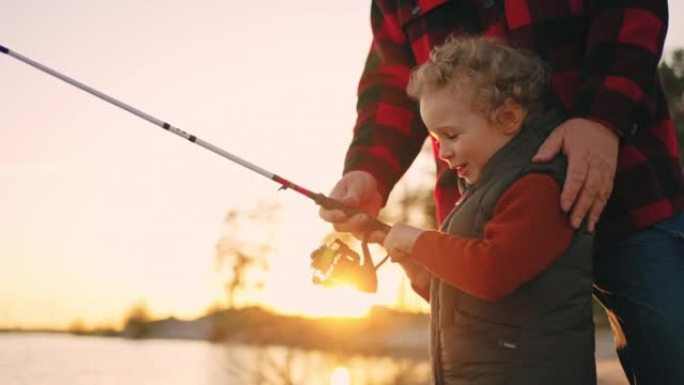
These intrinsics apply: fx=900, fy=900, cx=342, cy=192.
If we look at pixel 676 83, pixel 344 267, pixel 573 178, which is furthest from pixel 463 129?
pixel 676 83

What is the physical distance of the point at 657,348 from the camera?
6.93ft

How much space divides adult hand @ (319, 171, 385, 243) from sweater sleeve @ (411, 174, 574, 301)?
58cm

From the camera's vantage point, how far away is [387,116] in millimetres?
2875

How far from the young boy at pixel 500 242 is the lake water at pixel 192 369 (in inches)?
396

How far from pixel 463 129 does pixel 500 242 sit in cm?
34

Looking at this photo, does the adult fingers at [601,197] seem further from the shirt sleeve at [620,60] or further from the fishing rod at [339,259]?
the fishing rod at [339,259]

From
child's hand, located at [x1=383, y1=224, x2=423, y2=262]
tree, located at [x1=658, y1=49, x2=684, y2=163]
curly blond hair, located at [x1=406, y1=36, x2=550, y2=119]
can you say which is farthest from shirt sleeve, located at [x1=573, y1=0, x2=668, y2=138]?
tree, located at [x1=658, y1=49, x2=684, y2=163]

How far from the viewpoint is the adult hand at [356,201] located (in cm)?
257

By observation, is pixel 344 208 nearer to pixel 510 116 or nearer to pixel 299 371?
pixel 510 116

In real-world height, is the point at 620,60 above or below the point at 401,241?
above

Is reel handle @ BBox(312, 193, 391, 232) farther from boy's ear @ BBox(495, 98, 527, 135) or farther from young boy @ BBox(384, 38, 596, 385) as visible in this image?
boy's ear @ BBox(495, 98, 527, 135)

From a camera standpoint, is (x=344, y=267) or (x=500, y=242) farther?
(x=344, y=267)

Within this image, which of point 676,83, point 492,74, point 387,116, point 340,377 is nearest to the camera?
point 492,74

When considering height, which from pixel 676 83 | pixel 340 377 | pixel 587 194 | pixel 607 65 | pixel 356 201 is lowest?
pixel 340 377
